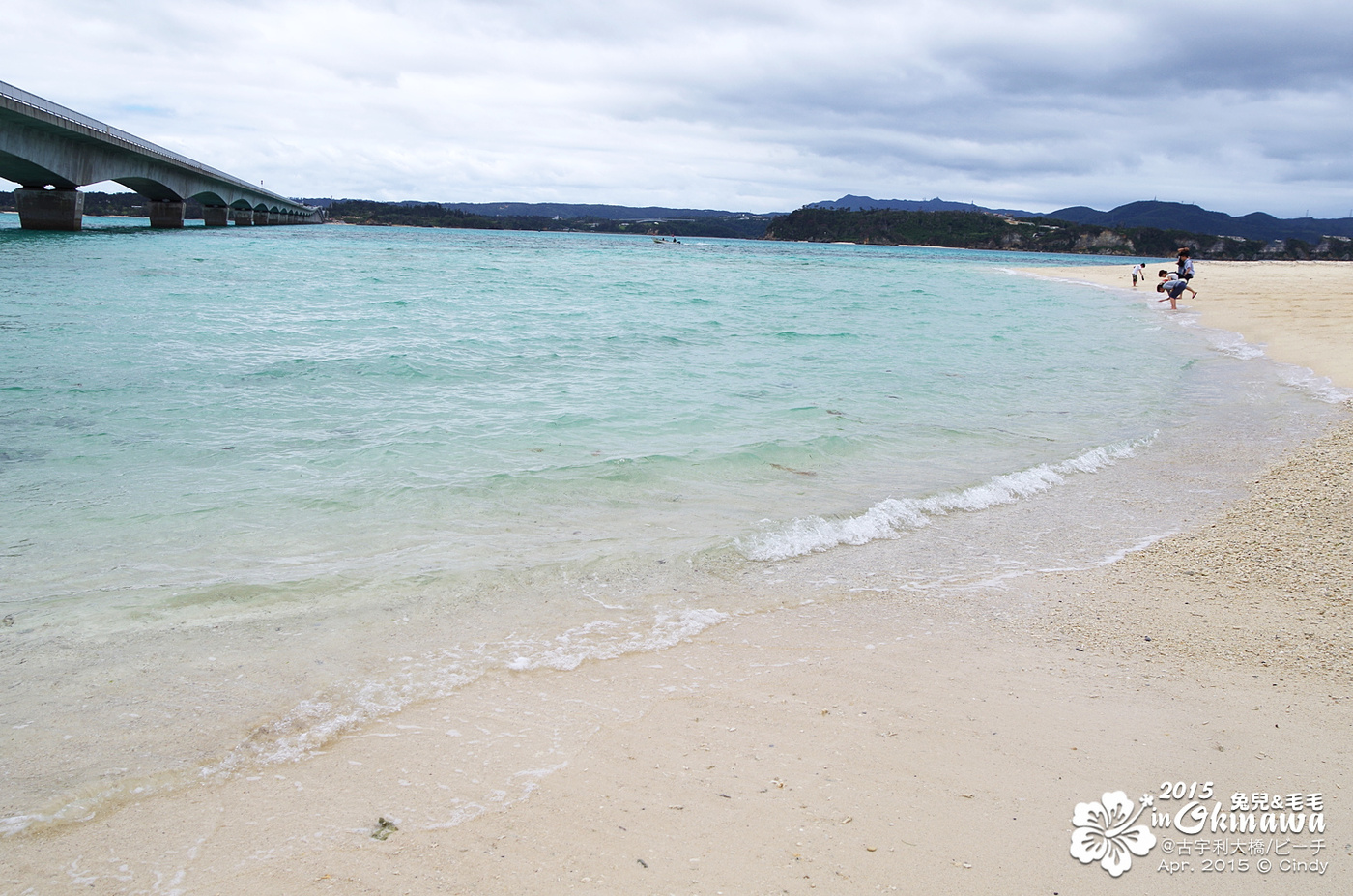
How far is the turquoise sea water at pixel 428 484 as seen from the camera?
3.50 metres

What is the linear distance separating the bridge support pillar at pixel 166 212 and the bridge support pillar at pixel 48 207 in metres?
20.9

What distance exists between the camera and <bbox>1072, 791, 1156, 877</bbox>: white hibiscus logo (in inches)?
94.2

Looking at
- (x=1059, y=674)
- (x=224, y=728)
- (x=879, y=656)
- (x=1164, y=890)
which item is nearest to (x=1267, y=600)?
(x=1059, y=674)

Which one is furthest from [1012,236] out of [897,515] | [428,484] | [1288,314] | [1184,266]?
[428,484]

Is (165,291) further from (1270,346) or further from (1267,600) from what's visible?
(1270,346)

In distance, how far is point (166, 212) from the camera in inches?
2630

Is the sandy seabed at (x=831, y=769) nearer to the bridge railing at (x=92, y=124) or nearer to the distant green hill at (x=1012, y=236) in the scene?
the bridge railing at (x=92, y=124)

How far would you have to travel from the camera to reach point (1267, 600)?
4.22 meters

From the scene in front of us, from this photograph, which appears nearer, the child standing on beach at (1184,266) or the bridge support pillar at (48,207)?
the child standing on beach at (1184,266)

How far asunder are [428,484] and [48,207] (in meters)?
55.2

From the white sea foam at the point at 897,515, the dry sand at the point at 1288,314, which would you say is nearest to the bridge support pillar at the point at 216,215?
the dry sand at the point at 1288,314

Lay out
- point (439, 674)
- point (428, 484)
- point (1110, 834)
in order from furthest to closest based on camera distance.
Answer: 1. point (428, 484)
2. point (439, 674)
3. point (1110, 834)

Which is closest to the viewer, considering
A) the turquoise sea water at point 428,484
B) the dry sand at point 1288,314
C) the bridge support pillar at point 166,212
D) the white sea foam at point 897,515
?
the turquoise sea water at point 428,484

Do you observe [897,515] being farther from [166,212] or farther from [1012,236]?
[1012,236]
